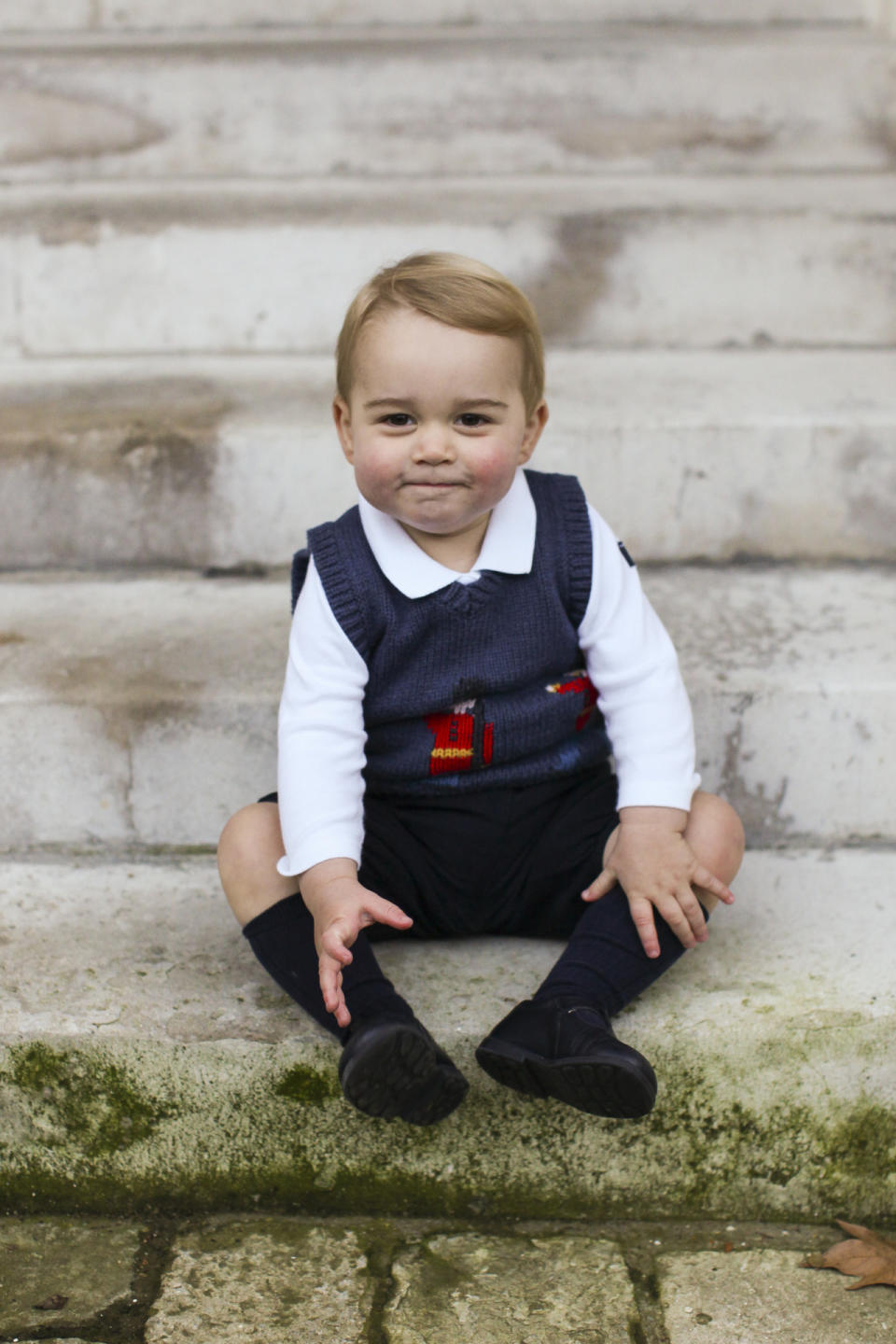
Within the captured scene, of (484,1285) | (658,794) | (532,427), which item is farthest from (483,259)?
(484,1285)

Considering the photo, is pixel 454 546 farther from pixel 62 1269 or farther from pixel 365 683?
pixel 62 1269

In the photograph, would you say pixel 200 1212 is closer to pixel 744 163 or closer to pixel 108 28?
pixel 744 163

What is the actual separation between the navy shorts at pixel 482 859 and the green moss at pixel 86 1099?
367 millimetres

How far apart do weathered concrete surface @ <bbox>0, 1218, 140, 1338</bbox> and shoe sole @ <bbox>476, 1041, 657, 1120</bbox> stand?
504 mm

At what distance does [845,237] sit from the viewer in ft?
8.66

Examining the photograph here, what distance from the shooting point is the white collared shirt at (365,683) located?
155 cm

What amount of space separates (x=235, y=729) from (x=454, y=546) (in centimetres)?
49

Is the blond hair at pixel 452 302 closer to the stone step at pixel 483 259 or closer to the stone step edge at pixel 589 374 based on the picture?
the stone step edge at pixel 589 374

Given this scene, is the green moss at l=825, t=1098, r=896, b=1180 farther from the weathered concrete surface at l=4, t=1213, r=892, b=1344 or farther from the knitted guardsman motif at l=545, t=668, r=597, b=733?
the knitted guardsman motif at l=545, t=668, r=597, b=733

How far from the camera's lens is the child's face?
1491mm

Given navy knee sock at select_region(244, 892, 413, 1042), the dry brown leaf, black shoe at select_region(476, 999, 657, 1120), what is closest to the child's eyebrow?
navy knee sock at select_region(244, 892, 413, 1042)

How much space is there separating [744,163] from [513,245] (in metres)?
0.76

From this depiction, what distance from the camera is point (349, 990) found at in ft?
4.89

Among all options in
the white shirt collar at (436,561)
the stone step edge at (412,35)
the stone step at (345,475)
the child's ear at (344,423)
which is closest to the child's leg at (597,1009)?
the white shirt collar at (436,561)
